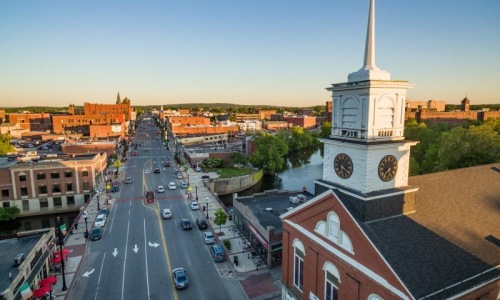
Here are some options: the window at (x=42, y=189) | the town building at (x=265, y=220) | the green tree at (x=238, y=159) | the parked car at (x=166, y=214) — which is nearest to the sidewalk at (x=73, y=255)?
the parked car at (x=166, y=214)

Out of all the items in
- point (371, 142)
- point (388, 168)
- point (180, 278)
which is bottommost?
point (180, 278)

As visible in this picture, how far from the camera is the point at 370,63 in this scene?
1653cm

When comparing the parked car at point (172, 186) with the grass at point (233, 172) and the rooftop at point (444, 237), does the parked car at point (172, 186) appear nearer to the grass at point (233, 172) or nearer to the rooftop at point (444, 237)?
the grass at point (233, 172)

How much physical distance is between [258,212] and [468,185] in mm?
19225

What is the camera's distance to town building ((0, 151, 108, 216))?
48188 millimetres

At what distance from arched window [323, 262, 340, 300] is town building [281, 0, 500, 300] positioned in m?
0.06

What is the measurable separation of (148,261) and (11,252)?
11070 mm

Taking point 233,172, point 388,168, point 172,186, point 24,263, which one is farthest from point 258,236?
point 233,172

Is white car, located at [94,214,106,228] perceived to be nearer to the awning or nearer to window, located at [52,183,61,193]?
window, located at [52,183,61,193]

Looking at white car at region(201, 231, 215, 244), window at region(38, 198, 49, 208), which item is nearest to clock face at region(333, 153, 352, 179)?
white car at region(201, 231, 215, 244)

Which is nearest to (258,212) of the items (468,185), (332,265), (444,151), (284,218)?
(284,218)

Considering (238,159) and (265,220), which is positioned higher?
(265,220)

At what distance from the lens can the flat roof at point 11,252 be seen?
22.6 meters

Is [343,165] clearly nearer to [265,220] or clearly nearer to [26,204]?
[265,220]
